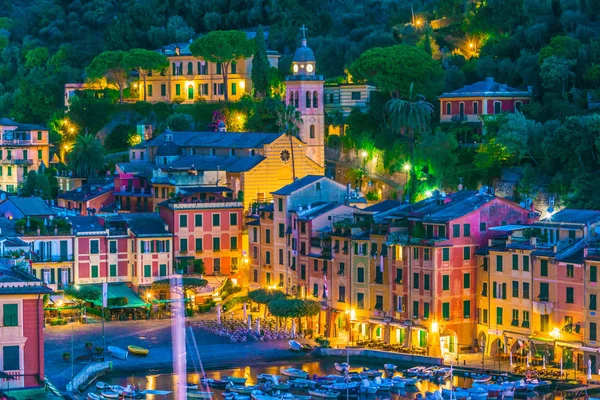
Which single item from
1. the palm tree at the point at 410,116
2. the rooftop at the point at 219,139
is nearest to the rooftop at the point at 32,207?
the rooftop at the point at 219,139

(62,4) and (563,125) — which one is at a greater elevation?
(62,4)

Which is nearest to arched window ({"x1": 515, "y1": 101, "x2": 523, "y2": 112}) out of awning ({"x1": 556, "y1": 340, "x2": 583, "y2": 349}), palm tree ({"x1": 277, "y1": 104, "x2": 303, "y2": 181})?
palm tree ({"x1": 277, "y1": 104, "x2": 303, "y2": 181})

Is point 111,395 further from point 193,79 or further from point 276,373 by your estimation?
point 193,79

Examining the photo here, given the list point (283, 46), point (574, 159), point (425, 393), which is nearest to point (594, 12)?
point (574, 159)

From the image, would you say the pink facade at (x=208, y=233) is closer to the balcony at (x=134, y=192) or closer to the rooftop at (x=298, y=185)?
the rooftop at (x=298, y=185)

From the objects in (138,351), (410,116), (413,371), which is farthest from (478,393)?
(410,116)

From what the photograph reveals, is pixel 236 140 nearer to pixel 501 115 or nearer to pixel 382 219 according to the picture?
pixel 501 115

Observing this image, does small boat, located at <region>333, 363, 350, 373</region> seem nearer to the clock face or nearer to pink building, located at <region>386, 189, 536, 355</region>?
pink building, located at <region>386, 189, 536, 355</region>
